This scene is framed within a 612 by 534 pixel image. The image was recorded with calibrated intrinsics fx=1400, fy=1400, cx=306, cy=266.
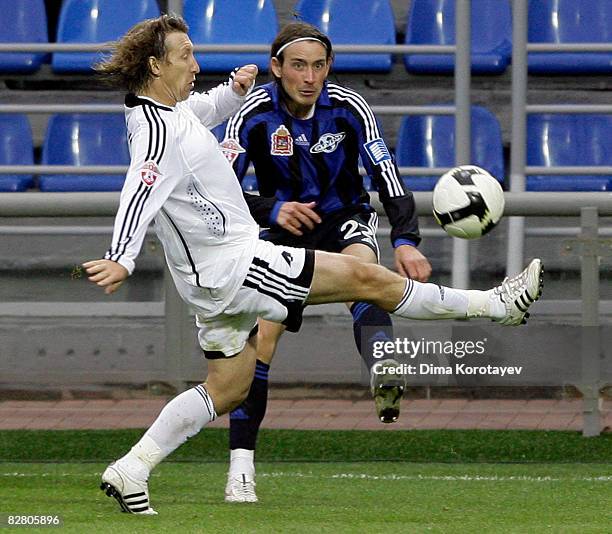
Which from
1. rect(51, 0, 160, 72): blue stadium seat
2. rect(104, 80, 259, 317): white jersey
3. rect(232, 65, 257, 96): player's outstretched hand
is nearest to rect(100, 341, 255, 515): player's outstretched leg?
rect(104, 80, 259, 317): white jersey

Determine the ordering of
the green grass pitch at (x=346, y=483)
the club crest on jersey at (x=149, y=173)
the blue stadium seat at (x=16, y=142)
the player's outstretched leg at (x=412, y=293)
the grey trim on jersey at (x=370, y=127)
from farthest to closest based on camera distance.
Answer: the blue stadium seat at (x=16, y=142), the grey trim on jersey at (x=370, y=127), the player's outstretched leg at (x=412, y=293), the green grass pitch at (x=346, y=483), the club crest on jersey at (x=149, y=173)

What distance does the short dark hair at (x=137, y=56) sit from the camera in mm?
5242

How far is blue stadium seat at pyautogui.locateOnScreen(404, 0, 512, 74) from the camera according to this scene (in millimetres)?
9867

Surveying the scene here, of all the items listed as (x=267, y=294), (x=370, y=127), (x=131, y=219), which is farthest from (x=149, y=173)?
(x=370, y=127)

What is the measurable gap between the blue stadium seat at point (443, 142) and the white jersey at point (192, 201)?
14.5ft

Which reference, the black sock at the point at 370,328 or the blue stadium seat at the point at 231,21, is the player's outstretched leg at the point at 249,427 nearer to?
the black sock at the point at 370,328

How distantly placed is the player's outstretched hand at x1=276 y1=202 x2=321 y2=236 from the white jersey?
408 millimetres

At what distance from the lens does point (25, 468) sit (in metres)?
6.78

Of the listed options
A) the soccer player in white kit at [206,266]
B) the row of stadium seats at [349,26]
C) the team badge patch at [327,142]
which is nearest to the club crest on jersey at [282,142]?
the team badge patch at [327,142]

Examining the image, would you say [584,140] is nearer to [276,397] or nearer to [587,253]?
[587,253]

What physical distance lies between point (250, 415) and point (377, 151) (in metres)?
1.24

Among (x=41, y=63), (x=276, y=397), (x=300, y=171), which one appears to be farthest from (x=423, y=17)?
(x=300, y=171)

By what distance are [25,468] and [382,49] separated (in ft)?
13.0

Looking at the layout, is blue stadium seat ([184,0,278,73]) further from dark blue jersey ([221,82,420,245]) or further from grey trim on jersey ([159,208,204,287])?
grey trim on jersey ([159,208,204,287])
